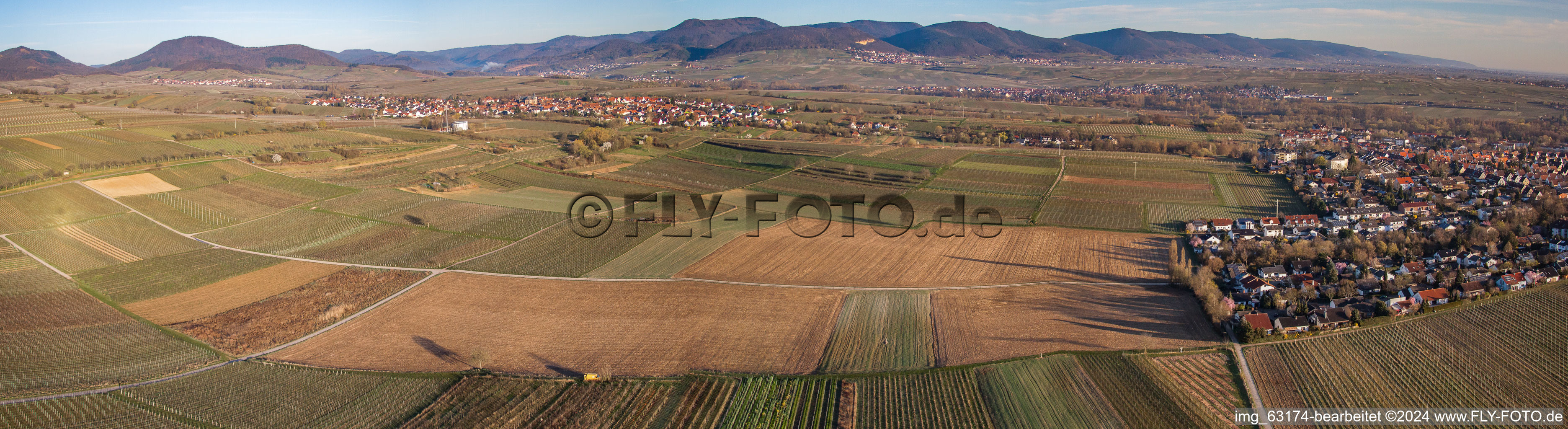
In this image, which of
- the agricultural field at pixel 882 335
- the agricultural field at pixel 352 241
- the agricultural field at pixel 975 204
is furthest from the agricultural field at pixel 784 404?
the agricultural field at pixel 975 204

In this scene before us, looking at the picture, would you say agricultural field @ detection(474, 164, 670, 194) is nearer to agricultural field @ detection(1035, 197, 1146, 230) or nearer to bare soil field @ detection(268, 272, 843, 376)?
bare soil field @ detection(268, 272, 843, 376)

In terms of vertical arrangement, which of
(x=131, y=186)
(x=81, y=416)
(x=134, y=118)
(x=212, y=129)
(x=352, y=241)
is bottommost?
(x=81, y=416)

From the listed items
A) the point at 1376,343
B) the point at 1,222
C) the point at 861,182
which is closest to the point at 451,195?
the point at 1,222

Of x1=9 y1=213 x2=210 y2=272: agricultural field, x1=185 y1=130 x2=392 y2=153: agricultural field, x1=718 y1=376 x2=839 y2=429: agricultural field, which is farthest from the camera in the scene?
x1=185 y1=130 x2=392 y2=153: agricultural field

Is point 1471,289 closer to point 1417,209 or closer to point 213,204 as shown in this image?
point 1417,209

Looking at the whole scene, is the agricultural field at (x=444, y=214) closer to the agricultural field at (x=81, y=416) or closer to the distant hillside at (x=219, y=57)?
the agricultural field at (x=81, y=416)

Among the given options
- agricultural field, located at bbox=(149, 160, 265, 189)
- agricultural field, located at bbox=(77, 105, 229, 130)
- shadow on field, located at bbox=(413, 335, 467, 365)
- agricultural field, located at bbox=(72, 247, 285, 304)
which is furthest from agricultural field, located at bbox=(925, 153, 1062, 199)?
agricultural field, located at bbox=(77, 105, 229, 130)

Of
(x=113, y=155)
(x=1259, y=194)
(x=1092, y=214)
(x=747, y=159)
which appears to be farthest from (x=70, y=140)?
(x=1259, y=194)
